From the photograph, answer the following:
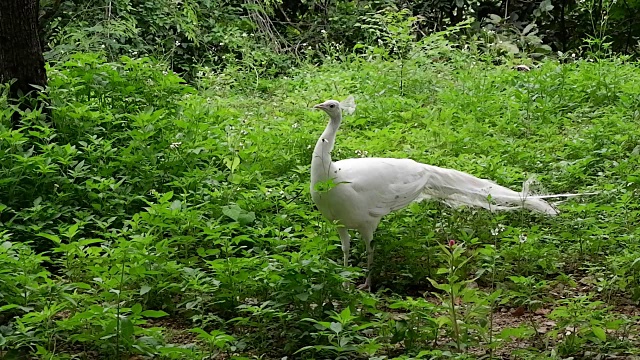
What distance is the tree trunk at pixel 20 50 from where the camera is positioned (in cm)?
496

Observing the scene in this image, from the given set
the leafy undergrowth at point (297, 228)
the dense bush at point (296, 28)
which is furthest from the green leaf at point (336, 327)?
the dense bush at point (296, 28)

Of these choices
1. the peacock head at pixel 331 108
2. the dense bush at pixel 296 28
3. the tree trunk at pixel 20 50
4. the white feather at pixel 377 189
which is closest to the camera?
the white feather at pixel 377 189

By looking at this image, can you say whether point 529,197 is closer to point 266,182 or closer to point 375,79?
point 266,182

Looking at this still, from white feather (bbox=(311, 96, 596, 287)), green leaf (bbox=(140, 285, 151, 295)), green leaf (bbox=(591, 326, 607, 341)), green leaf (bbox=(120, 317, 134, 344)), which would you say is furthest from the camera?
white feather (bbox=(311, 96, 596, 287))

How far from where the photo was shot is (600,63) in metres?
7.73

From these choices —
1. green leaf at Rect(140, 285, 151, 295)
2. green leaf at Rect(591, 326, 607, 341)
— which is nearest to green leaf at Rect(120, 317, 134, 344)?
green leaf at Rect(140, 285, 151, 295)

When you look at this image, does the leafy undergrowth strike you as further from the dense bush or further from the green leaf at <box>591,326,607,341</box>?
the dense bush

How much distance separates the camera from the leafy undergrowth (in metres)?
3.11

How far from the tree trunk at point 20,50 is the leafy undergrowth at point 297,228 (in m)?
0.19

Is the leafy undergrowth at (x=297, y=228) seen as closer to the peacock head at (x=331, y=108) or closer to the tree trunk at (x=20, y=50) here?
the tree trunk at (x=20, y=50)

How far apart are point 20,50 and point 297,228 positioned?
2479mm

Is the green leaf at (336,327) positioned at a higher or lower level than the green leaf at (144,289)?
higher

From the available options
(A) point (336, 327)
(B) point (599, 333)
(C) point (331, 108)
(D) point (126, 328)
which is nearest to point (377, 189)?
(C) point (331, 108)

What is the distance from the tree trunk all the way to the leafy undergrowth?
0.61 feet
